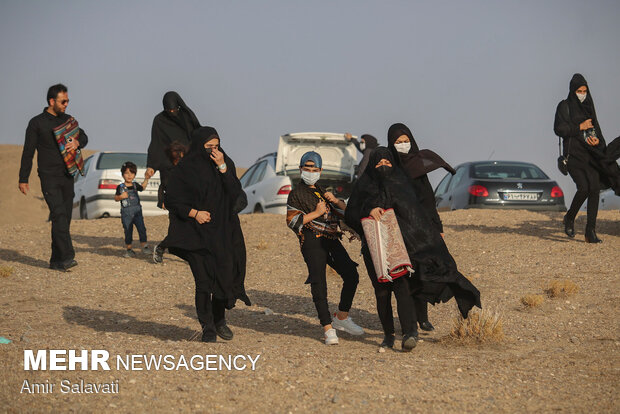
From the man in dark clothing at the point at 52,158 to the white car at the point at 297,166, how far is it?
545 cm

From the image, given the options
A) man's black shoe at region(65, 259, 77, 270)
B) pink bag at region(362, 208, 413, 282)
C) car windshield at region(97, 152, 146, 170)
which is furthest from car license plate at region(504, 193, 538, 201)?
pink bag at region(362, 208, 413, 282)

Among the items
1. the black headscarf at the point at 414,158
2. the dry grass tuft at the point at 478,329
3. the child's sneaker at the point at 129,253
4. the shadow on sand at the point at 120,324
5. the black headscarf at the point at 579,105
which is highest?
the black headscarf at the point at 579,105

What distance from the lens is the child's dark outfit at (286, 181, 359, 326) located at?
856cm

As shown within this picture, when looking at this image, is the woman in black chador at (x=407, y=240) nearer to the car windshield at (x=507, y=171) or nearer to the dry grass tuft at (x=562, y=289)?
the dry grass tuft at (x=562, y=289)

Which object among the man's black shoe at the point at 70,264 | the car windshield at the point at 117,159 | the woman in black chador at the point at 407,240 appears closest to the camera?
the woman in black chador at the point at 407,240

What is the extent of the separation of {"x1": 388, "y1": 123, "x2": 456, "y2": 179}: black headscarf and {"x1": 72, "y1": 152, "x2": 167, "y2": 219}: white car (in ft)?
34.8

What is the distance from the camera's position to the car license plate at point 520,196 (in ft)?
57.8

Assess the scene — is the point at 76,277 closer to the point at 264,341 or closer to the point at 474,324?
the point at 264,341

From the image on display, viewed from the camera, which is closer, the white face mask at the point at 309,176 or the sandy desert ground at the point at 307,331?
the sandy desert ground at the point at 307,331

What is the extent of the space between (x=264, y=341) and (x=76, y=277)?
4.82 metres

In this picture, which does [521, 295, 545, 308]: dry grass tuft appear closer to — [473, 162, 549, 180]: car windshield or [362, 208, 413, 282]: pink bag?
[362, 208, 413, 282]: pink bag

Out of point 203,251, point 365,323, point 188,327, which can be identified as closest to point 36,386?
point 203,251

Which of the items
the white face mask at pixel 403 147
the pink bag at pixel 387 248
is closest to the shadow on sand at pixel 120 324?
the pink bag at pixel 387 248

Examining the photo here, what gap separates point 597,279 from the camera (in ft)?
38.2
